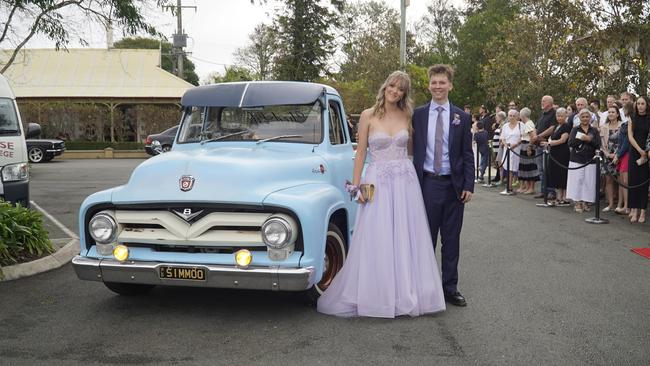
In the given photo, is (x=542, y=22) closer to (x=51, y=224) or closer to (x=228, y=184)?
(x=51, y=224)

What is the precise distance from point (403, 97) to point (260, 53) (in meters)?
51.2

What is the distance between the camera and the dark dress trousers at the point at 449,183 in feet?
19.4

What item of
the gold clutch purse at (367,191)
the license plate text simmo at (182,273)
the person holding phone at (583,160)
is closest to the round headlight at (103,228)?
the license plate text simmo at (182,273)

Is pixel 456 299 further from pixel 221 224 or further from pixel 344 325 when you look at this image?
pixel 221 224

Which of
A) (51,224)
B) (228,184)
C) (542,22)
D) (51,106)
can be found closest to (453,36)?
(542,22)

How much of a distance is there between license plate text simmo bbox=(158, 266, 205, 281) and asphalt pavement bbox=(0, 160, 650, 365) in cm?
43

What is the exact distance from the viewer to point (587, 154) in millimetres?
12328

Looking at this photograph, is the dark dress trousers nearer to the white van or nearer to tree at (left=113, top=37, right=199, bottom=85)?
the white van

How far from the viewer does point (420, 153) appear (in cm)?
600

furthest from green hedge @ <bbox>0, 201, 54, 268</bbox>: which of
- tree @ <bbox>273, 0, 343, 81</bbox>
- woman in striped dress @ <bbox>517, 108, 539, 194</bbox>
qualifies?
tree @ <bbox>273, 0, 343, 81</bbox>

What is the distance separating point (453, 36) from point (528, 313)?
213ft

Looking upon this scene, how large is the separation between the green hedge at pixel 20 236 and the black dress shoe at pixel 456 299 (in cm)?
476

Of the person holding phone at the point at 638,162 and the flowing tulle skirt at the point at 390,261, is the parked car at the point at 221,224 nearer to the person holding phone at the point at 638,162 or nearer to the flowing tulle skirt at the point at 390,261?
the flowing tulle skirt at the point at 390,261

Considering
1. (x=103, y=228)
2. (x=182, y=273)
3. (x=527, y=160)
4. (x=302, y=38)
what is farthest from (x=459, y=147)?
(x=302, y=38)
